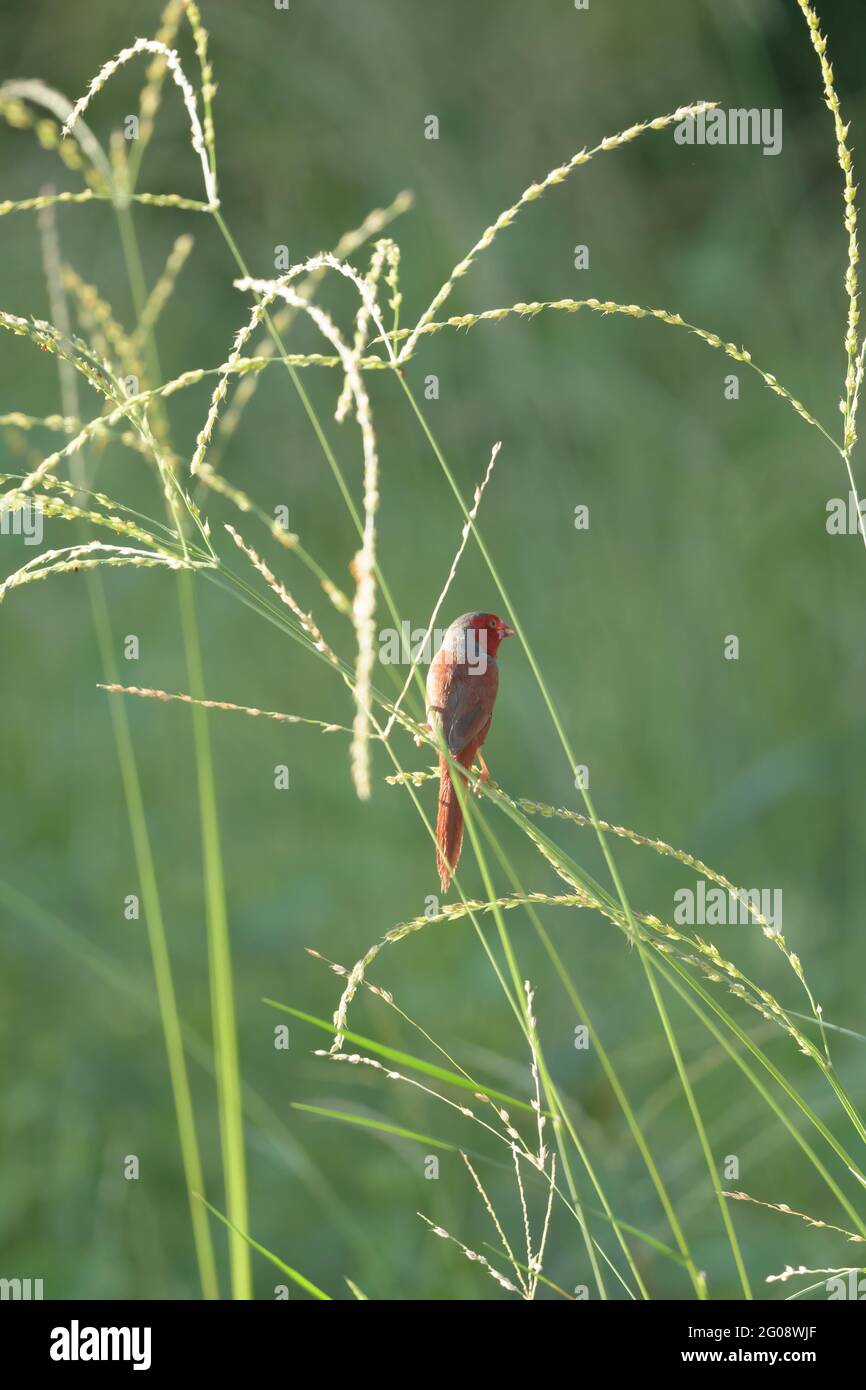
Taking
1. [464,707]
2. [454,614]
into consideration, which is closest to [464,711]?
[464,707]

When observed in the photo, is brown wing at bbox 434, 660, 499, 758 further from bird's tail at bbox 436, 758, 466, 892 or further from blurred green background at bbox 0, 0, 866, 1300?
blurred green background at bbox 0, 0, 866, 1300

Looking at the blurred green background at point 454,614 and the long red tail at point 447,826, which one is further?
the blurred green background at point 454,614

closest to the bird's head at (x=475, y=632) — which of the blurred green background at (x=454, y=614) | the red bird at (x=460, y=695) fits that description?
the red bird at (x=460, y=695)

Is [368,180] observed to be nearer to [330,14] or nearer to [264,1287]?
[330,14]

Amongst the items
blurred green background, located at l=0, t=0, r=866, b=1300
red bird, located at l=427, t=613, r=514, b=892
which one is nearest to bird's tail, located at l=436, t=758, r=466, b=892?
red bird, located at l=427, t=613, r=514, b=892

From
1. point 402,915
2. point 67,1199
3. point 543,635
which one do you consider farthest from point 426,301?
point 67,1199

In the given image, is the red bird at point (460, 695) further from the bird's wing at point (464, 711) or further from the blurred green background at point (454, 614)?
the blurred green background at point (454, 614)

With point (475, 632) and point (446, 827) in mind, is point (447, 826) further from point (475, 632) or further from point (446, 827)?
point (475, 632)

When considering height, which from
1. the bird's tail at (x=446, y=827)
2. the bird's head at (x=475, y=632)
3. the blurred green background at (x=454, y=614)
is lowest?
the bird's tail at (x=446, y=827)
